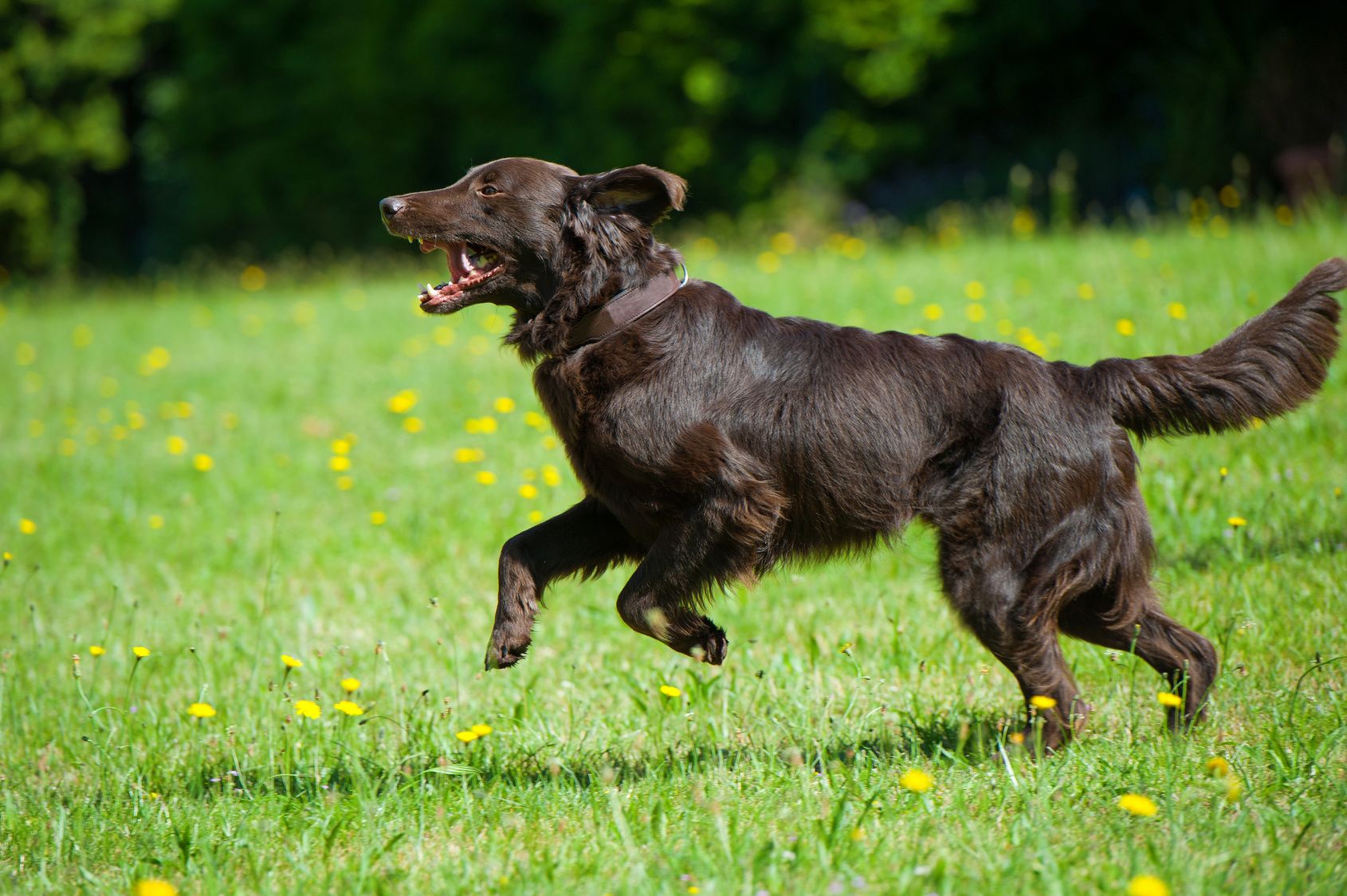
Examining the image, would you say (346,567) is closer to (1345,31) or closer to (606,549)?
(606,549)

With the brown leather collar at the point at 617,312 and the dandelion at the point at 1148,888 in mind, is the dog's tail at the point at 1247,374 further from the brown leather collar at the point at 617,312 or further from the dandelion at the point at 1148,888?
the dandelion at the point at 1148,888

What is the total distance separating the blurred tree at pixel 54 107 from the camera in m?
19.4

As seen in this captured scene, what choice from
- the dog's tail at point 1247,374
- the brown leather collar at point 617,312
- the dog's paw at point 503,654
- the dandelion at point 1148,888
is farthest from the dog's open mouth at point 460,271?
the dandelion at point 1148,888

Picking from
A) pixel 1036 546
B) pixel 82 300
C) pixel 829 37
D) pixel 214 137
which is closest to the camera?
pixel 1036 546

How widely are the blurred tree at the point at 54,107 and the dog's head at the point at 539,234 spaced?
19294 mm

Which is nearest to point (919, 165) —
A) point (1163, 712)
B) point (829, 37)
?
point (829, 37)

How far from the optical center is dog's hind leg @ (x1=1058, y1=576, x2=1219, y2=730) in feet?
10.4

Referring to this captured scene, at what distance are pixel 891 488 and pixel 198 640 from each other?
2768 mm

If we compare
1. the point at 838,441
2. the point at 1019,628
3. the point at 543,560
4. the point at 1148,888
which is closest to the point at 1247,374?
the point at 1019,628

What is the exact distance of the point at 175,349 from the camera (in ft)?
34.6

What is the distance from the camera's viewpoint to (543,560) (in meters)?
3.29

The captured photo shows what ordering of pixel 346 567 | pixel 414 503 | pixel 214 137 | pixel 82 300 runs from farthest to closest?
pixel 214 137 < pixel 82 300 < pixel 414 503 < pixel 346 567

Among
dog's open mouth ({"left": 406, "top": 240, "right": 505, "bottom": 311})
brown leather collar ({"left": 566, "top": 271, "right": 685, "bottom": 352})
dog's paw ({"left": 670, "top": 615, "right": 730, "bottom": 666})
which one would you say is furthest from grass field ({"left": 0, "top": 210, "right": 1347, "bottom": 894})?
brown leather collar ({"left": 566, "top": 271, "right": 685, "bottom": 352})

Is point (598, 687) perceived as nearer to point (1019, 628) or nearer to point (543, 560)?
point (543, 560)
